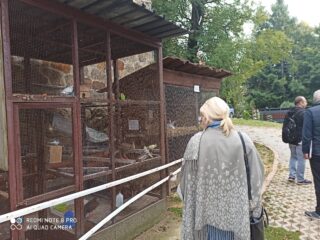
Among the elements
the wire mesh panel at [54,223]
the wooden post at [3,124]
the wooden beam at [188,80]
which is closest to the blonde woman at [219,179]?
the wire mesh panel at [54,223]

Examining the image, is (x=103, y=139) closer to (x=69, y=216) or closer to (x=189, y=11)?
(x=69, y=216)

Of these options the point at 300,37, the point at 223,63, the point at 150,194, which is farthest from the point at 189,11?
the point at 300,37

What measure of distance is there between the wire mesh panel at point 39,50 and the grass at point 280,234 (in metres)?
3.02

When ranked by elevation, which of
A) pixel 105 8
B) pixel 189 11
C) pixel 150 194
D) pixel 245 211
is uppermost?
pixel 189 11

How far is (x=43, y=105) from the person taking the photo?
9.41ft

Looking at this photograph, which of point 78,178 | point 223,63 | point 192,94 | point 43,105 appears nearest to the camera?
point 43,105

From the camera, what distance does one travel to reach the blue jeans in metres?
6.12

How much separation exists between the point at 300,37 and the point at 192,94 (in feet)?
116

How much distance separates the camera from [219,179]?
8.50 feet

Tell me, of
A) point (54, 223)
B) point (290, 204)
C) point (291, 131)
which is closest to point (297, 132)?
point (291, 131)

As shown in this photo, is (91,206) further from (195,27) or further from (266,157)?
(195,27)

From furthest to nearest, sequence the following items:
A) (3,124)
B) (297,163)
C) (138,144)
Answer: (297,163) < (138,144) < (3,124)

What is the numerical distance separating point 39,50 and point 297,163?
16.9 ft

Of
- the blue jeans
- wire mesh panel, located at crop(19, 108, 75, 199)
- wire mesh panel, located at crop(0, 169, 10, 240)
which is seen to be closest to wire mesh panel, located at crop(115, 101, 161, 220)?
wire mesh panel, located at crop(19, 108, 75, 199)
